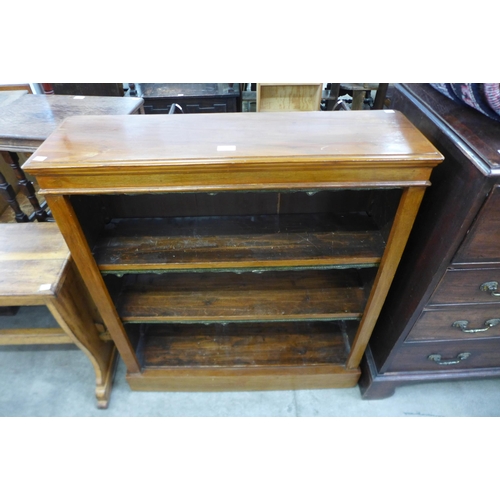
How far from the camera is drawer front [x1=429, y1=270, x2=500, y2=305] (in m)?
0.86

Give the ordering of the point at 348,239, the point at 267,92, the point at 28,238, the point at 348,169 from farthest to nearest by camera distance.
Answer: the point at 267,92 → the point at 28,238 → the point at 348,239 → the point at 348,169

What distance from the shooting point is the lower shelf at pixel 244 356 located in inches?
50.6

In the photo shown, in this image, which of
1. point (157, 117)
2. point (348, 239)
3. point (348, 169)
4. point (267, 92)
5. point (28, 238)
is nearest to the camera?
point (348, 169)

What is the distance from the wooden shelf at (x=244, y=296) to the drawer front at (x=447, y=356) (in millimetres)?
246

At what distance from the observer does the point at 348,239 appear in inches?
38.5

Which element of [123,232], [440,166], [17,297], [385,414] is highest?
[440,166]

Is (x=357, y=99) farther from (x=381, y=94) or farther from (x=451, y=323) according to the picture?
(x=451, y=323)

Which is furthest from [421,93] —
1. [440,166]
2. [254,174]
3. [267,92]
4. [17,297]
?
[267,92]

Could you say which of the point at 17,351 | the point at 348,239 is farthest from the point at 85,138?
the point at 17,351

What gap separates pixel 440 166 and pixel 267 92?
1.67 meters

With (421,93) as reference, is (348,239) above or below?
below

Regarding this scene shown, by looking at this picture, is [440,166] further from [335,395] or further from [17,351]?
[17,351]

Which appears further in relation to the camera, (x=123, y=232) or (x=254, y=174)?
(x=123, y=232)

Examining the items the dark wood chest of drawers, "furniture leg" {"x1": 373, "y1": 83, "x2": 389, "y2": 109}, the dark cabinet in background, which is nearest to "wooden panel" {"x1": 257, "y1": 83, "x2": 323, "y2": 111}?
the dark cabinet in background
